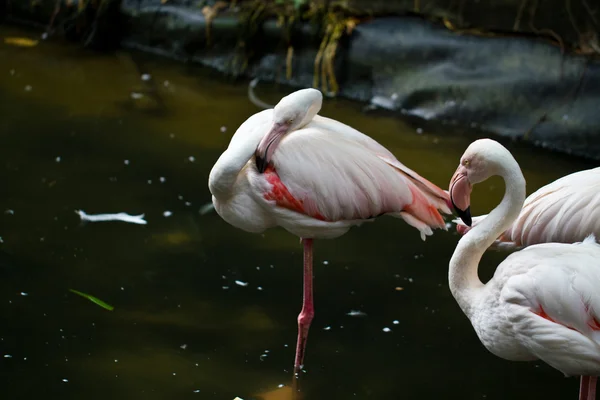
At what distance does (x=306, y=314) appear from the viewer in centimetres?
400

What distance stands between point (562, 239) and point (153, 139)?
3297mm

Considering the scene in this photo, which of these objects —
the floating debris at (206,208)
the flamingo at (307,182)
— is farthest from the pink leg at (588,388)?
the floating debris at (206,208)

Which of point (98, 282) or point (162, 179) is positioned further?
point (162, 179)

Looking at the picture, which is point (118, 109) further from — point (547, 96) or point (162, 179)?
point (547, 96)

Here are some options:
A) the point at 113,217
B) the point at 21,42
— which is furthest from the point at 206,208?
the point at 21,42

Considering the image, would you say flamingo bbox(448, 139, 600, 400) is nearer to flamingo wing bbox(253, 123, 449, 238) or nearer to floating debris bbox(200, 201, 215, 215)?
flamingo wing bbox(253, 123, 449, 238)

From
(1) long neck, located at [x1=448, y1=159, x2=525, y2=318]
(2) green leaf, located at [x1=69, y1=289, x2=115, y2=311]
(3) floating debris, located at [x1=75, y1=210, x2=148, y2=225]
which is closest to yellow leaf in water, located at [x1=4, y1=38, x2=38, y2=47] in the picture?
(3) floating debris, located at [x1=75, y1=210, x2=148, y2=225]

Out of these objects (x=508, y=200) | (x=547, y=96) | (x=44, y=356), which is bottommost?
(x=44, y=356)

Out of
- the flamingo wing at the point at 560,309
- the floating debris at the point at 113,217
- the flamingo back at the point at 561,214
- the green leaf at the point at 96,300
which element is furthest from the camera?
the floating debris at the point at 113,217

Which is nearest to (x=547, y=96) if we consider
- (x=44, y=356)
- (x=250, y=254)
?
(x=250, y=254)

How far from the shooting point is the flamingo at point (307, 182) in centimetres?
374

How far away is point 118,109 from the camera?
660 centimetres

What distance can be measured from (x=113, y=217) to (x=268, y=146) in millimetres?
1755

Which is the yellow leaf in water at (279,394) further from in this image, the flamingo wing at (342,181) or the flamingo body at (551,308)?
the flamingo body at (551,308)
